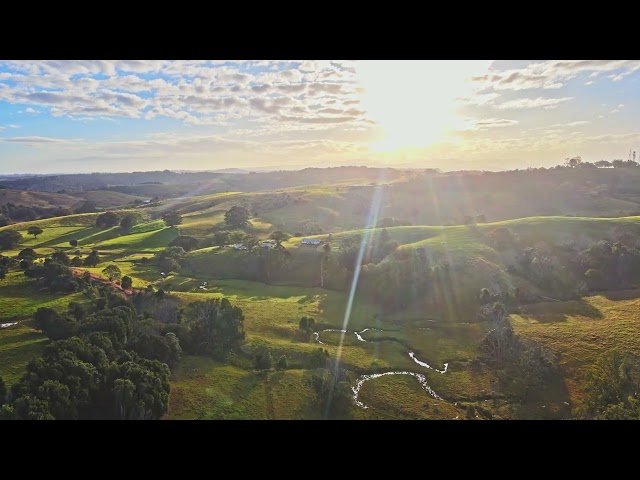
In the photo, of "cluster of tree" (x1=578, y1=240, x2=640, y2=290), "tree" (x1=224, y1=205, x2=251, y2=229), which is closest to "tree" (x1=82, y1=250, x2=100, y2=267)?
"tree" (x1=224, y1=205, x2=251, y2=229)

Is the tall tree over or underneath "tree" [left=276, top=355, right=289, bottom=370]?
over

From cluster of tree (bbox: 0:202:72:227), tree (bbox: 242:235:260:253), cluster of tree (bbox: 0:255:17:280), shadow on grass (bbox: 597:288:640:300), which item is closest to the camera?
shadow on grass (bbox: 597:288:640:300)

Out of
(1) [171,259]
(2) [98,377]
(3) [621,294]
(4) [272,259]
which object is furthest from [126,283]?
(3) [621,294]

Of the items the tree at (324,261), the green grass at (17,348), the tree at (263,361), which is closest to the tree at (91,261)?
the green grass at (17,348)

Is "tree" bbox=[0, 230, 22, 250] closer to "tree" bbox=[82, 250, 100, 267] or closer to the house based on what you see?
"tree" bbox=[82, 250, 100, 267]

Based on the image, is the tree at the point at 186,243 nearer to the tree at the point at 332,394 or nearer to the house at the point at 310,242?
the house at the point at 310,242

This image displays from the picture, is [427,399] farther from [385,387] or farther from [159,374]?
[159,374]
